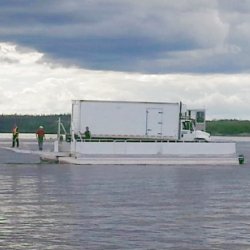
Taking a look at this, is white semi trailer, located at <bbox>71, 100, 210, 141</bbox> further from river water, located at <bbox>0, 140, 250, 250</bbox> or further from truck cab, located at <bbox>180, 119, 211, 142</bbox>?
river water, located at <bbox>0, 140, 250, 250</bbox>

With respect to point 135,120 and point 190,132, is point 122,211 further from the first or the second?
point 190,132

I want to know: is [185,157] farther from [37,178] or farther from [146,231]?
[146,231]

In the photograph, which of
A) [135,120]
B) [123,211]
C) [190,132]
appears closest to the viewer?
[123,211]

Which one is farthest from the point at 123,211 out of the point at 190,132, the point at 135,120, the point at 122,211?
the point at 190,132

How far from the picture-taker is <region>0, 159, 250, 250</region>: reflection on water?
16.9 meters

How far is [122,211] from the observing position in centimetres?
2219

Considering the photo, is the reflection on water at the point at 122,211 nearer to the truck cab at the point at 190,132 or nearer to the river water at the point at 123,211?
the river water at the point at 123,211

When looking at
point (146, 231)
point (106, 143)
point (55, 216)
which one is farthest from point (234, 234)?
point (106, 143)

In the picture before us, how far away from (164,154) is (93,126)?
21.8 feet

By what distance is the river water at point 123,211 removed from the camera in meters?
16.8

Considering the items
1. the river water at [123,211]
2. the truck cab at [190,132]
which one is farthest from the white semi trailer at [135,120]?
the river water at [123,211]

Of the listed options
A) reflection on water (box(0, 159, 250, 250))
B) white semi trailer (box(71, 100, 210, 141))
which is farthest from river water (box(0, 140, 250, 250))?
white semi trailer (box(71, 100, 210, 141))

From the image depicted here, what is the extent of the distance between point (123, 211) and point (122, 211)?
0.08 ft

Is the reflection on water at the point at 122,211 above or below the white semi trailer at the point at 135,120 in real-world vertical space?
below
